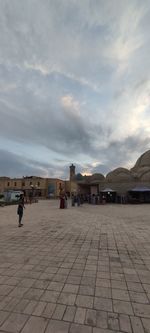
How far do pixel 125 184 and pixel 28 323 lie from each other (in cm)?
3133

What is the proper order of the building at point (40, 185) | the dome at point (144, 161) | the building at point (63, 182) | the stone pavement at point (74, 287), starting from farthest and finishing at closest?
1. the building at point (40, 185)
2. the dome at point (144, 161)
3. the building at point (63, 182)
4. the stone pavement at point (74, 287)

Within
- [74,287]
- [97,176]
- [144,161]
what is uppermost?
[144,161]

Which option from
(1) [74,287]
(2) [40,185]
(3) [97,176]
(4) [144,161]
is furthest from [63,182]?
(1) [74,287]

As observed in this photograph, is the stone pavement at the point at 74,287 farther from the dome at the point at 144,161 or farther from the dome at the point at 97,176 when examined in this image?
the dome at the point at 97,176

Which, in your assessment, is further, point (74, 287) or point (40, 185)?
point (40, 185)

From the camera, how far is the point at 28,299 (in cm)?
323

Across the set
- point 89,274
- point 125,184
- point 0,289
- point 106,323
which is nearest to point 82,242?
point 89,274

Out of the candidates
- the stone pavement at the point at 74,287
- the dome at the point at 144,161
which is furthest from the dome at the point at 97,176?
the stone pavement at the point at 74,287

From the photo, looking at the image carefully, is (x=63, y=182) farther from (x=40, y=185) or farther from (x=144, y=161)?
(x=144, y=161)

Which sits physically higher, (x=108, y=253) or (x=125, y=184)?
(x=125, y=184)

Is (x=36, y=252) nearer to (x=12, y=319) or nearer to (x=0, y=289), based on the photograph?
(x=0, y=289)

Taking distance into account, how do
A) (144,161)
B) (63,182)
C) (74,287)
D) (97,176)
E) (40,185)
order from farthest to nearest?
(63,182), (40,185), (97,176), (144,161), (74,287)

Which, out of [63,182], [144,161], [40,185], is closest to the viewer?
[144,161]

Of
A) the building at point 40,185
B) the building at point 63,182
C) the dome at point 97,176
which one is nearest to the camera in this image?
the building at point 63,182
